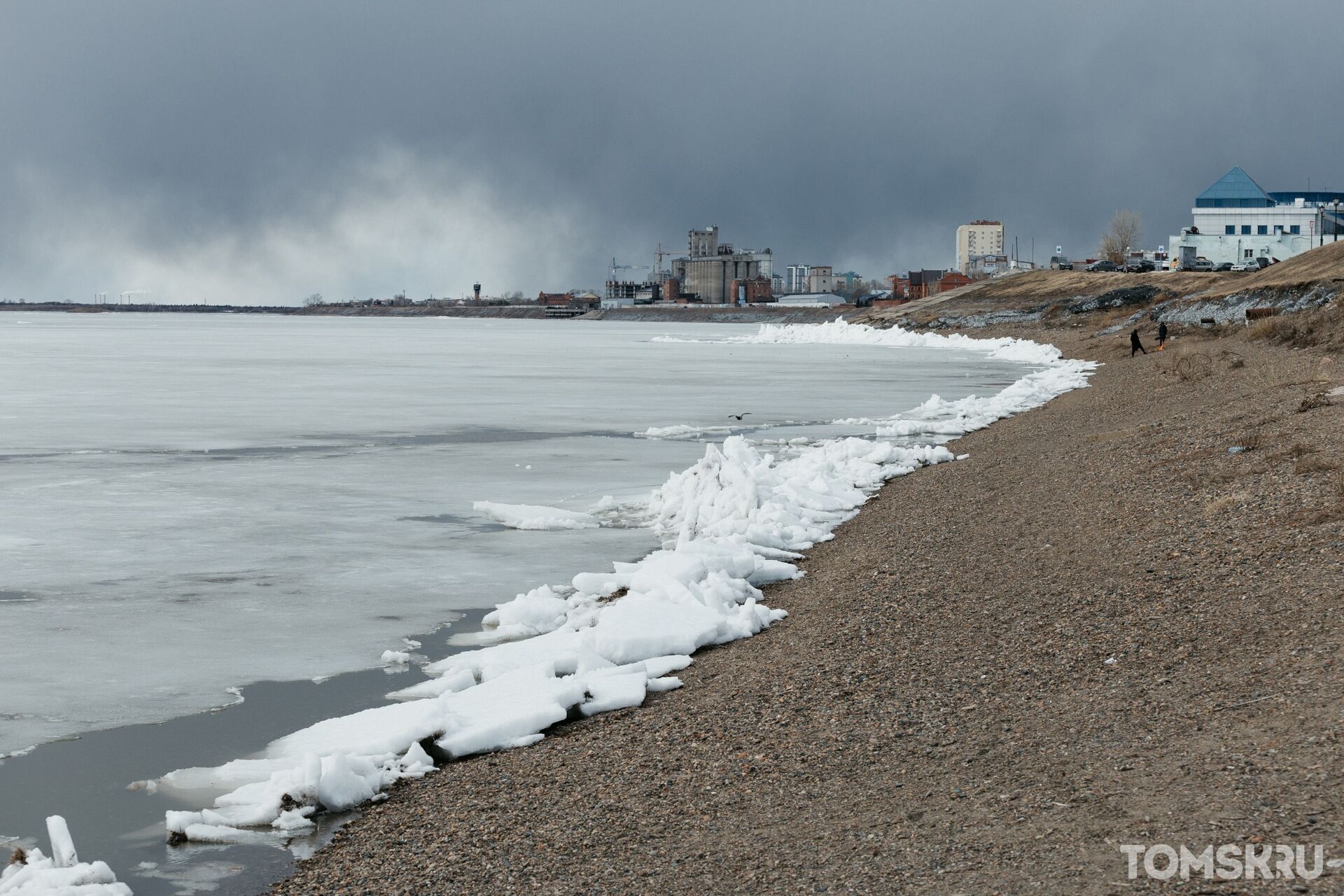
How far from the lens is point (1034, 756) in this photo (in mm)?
6824

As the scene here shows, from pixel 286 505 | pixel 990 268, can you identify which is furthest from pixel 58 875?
pixel 990 268

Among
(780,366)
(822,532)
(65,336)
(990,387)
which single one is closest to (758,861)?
(822,532)

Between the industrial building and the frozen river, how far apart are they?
266 feet

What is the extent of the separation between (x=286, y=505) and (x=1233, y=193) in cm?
12380

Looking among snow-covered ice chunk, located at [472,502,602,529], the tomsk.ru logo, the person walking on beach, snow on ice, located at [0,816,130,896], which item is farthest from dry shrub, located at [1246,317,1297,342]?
snow on ice, located at [0,816,130,896]

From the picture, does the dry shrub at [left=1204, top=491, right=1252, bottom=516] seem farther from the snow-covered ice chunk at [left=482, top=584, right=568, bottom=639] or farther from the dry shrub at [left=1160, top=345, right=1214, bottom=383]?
the dry shrub at [left=1160, top=345, right=1214, bottom=383]

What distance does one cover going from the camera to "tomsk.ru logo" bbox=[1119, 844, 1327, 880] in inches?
197

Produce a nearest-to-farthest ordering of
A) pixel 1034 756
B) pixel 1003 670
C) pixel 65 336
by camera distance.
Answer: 1. pixel 1034 756
2. pixel 1003 670
3. pixel 65 336

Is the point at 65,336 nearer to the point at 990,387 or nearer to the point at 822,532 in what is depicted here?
the point at 990,387

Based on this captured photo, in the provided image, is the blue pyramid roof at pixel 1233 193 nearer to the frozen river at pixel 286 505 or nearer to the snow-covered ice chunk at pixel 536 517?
the frozen river at pixel 286 505

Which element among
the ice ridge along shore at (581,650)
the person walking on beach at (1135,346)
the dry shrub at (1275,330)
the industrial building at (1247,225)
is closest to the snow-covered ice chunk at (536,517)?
the ice ridge along shore at (581,650)

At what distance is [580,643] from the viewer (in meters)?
10.1

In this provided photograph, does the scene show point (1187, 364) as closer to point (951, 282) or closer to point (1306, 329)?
point (1306, 329)

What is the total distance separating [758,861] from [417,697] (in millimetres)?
3966
